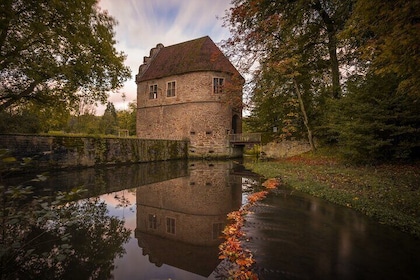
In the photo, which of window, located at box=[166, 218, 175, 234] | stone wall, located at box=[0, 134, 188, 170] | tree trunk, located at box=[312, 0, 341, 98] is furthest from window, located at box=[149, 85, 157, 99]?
window, located at box=[166, 218, 175, 234]

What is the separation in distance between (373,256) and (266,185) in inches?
197

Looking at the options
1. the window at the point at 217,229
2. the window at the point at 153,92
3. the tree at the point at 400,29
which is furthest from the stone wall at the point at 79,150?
the tree at the point at 400,29

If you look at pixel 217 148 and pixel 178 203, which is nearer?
pixel 178 203

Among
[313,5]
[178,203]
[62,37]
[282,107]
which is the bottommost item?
[178,203]

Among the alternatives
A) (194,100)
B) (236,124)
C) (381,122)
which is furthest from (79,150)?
(236,124)

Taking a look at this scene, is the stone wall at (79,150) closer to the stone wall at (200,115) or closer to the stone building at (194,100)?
the stone wall at (200,115)

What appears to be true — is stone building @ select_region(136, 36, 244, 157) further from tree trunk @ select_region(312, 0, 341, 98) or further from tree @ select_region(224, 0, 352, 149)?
tree trunk @ select_region(312, 0, 341, 98)

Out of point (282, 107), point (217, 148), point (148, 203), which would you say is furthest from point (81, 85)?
point (282, 107)

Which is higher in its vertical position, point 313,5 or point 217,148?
point 313,5

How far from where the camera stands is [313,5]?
1313 centimetres

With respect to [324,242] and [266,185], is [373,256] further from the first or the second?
[266,185]

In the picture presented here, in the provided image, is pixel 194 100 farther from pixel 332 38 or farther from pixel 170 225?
pixel 170 225

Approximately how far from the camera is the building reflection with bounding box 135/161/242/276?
3.18m

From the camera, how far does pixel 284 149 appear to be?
61.3 ft
